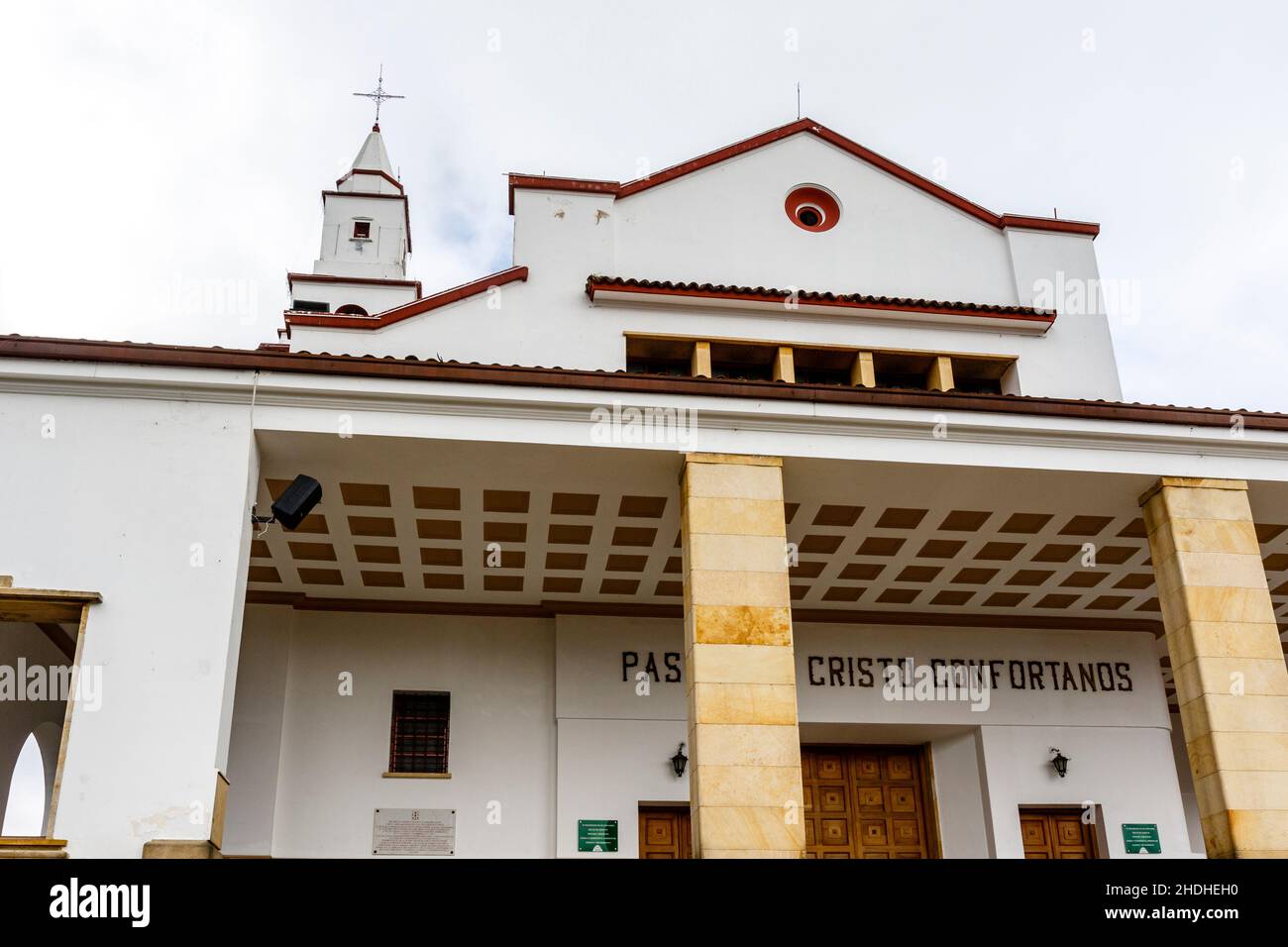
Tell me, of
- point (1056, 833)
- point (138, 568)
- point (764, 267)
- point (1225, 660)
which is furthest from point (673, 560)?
point (1056, 833)

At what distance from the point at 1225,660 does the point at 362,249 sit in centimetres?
2830

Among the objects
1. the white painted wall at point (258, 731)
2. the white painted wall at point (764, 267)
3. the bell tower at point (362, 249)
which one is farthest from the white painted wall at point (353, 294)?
the white painted wall at point (258, 731)

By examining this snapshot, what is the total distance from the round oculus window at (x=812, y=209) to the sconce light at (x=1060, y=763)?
8.30 meters

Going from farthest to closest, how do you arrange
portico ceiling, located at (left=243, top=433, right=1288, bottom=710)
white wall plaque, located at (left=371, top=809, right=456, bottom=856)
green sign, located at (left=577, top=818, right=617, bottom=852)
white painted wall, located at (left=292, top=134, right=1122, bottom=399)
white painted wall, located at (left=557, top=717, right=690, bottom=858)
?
white painted wall, located at (left=292, top=134, right=1122, bottom=399) < white painted wall, located at (left=557, top=717, right=690, bottom=858) < green sign, located at (left=577, top=818, right=617, bottom=852) < white wall plaque, located at (left=371, top=809, right=456, bottom=856) < portico ceiling, located at (left=243, top=433, right=1288, bottom=710)

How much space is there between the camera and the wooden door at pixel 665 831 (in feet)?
45.4

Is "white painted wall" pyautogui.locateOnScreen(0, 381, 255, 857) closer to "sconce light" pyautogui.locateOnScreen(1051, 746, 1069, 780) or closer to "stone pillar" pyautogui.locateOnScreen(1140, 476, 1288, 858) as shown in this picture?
"stone pillar" pyautogui.locateOnScreen(1140, 476, 1288, 858)

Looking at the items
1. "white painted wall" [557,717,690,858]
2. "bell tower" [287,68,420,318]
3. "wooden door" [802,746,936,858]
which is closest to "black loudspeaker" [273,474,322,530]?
"white painted wall" [557,717,690,858]

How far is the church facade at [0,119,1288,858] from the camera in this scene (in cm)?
930

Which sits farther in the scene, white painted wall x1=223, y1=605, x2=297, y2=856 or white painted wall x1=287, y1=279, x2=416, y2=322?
white painted wall x1=287, y1=279, x2=416, y2=322

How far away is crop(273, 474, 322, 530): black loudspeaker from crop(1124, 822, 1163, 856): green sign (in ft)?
37.3

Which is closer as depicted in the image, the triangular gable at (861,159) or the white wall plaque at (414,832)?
the white wall plaque at (414,832)

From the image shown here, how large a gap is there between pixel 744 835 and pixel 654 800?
202 inches

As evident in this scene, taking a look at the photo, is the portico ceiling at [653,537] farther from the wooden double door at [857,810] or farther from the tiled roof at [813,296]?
the tiled roof at [813,296]
